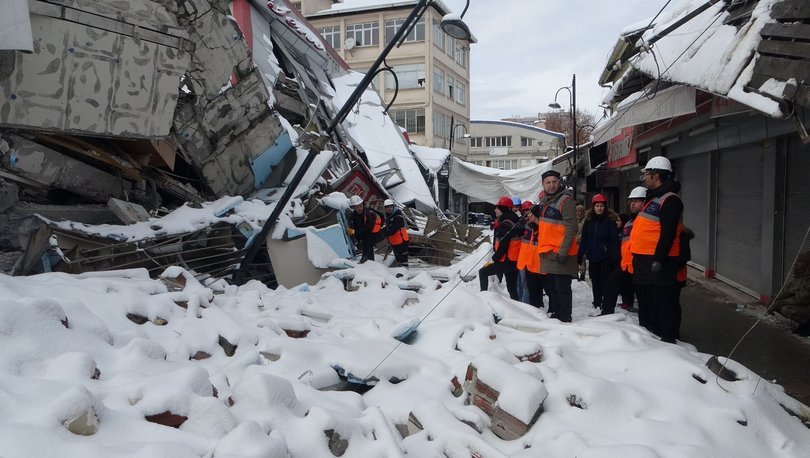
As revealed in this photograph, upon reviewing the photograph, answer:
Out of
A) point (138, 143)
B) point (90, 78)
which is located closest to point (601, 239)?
point (138, 143)

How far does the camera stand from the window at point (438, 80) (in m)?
34.4

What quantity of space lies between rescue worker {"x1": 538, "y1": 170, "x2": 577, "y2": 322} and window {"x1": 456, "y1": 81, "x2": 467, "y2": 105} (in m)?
34.5

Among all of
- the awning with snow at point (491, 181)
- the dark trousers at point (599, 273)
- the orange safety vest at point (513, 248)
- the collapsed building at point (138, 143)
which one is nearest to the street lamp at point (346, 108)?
the collapsed building at point (138, 143)

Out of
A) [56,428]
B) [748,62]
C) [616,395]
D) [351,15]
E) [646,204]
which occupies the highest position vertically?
[351,15]

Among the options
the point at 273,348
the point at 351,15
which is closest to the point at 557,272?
the point at 273,348

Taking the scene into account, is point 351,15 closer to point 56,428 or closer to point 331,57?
point 331,57

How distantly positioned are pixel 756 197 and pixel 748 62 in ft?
13.3

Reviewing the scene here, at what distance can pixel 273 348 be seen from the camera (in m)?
3.95

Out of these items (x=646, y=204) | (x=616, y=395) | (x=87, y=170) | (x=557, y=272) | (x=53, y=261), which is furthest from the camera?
(x=87, y=170)

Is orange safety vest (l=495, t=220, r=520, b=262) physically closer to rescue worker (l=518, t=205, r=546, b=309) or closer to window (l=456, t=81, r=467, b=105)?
rescue worker (l=518, t=205, r=546, b=309)

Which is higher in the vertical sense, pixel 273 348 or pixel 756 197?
pixel 756 197

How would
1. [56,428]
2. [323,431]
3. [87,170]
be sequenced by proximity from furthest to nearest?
[87,170], [323,431], [56,428]

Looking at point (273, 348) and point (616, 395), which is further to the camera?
point (273, 348)

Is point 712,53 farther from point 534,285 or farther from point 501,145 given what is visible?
point 501,145
